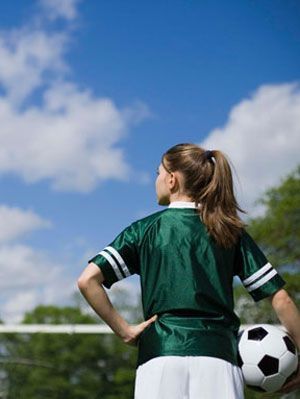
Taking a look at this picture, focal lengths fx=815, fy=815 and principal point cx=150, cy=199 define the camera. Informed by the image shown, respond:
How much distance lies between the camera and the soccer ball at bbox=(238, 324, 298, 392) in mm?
3553

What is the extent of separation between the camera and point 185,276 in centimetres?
338

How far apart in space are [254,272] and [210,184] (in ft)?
1.42

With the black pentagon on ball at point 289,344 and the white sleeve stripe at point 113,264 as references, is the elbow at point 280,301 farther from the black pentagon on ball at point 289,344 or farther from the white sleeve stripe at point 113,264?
the white sleeve stripe at point 113,264

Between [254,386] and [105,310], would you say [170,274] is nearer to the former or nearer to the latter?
[105,310]

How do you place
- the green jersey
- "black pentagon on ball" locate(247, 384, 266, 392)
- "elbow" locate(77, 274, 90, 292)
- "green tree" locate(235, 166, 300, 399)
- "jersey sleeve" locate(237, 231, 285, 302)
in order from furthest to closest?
"green tree" locate(235, 166, 300, 399)
"black pentagon on ball" locate(247, 384, 266, 392)
"jersey sleeve" locate(237, 231, 285, 302)
"elbow" locate(77, 274, 90, 292)
the green jersey

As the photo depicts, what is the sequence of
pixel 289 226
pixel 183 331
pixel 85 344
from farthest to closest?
pixel 85 344, pixel 289 226, pixel 183 331

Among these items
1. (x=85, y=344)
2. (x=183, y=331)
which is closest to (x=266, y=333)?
(x=183, y=331)

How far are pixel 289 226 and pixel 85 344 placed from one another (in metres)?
11.7

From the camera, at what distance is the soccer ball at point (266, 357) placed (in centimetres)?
355

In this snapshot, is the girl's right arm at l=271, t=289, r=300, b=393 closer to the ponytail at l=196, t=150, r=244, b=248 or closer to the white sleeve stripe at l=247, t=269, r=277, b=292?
the white sleeve stripe at l=247, t=269, r=277, b=292

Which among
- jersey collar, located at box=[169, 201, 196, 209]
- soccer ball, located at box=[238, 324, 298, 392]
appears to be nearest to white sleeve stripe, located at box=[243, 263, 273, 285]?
soccer ball, located at box=[238, 324, 298, 392]

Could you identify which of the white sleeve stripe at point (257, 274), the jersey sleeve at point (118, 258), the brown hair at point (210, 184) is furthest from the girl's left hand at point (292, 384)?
the jersey sleeve at point (118, 258)

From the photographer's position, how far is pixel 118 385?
31016 mm

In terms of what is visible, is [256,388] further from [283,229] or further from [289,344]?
[283,229]
